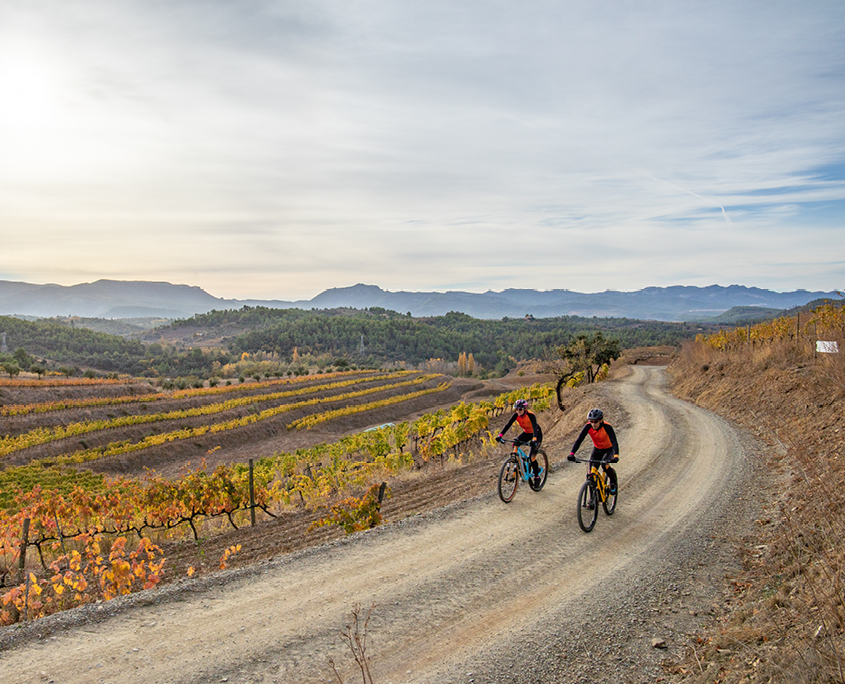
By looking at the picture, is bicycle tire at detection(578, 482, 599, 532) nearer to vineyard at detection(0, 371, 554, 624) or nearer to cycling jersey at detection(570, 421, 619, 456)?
cycling jersey at detection(570, 421, 619, 456)

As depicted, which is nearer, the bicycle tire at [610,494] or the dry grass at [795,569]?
the dry grass at [795,569]

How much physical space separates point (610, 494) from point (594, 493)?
714mm

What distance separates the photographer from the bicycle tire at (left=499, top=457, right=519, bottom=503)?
33.4 feet

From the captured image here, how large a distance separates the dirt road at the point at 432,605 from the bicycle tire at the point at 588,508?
24 centimetres

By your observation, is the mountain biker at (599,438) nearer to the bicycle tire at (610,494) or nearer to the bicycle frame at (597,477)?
the bicycle frame at (597,477)

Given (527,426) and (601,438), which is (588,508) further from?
(527,426)

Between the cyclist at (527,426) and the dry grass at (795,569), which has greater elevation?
the cyclist at (527,426)

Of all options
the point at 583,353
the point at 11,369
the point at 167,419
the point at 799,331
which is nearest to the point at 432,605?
the point at 799,331

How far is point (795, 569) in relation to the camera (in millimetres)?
6496

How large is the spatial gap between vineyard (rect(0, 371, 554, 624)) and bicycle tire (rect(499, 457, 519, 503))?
8.82ft

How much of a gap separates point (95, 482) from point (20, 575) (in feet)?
48.7

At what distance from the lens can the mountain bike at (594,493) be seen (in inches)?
334

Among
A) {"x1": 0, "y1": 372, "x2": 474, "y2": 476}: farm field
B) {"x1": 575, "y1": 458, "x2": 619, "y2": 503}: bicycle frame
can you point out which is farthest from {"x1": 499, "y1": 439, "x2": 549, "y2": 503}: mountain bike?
{"x1": 0, "y1": 372, "x2": 474, "y2": 476}: farm field

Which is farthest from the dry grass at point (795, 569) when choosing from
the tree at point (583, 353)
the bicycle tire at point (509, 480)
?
the tree at point (583, 353)
